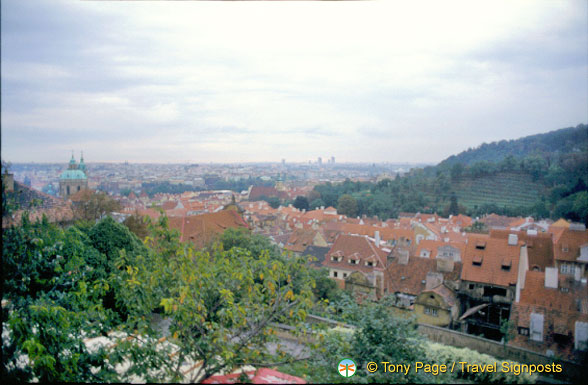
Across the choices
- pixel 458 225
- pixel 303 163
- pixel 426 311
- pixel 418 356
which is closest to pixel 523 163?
pixel 458 225

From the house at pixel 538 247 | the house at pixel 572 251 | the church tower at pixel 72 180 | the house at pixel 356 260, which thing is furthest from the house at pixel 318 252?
the church tower at pixel 72 180

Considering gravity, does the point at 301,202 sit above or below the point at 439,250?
above

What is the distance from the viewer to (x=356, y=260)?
265 inches

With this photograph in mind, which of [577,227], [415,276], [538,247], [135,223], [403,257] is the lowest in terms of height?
[415,276]

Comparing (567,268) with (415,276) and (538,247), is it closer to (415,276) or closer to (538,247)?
(538,247)

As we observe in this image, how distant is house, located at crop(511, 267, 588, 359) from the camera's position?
4324 mm

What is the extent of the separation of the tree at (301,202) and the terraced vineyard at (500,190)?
13.7ft

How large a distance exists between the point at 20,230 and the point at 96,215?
4618 millimetres

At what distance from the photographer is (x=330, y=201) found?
10.2 metres

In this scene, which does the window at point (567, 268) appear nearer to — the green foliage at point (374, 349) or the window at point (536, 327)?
the window at point (536, 327)

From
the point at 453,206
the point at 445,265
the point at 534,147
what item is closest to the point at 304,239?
the point at 445,265

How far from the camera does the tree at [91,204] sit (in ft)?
18.6

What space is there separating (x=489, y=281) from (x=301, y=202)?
4.60 meters

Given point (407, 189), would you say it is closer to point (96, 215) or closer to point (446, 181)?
point (446, 181)
